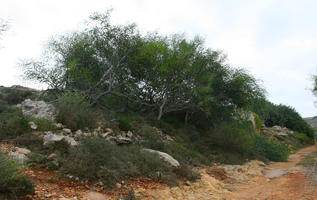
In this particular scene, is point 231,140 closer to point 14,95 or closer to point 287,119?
point 14,95

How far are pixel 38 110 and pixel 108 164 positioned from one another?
5.21 m

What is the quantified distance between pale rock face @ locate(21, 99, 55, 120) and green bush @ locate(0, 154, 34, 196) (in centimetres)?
468

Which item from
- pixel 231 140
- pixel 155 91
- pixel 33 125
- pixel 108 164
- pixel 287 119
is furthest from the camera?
pixel 287 119

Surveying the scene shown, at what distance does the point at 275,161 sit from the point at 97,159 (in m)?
12.0

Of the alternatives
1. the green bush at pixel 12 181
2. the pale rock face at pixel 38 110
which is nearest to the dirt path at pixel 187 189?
the green bush at pixel 12 181

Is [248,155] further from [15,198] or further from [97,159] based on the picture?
[15,198]

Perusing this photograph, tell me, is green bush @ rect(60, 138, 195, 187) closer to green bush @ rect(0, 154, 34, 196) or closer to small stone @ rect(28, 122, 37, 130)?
green bush @ rect(0, 154, 34, 196)

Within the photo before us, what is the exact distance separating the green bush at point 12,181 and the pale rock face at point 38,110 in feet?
15.4

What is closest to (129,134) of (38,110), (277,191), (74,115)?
(74,115)

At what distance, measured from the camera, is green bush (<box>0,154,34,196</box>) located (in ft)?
9.94

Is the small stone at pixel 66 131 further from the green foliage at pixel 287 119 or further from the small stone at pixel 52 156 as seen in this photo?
the green foliage at pixel 287 119

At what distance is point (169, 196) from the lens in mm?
4461

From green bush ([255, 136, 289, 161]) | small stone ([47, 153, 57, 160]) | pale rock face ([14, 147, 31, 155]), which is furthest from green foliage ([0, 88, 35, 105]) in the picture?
green bush ([255, 136, 289, 161])

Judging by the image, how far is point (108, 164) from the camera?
474 cm
